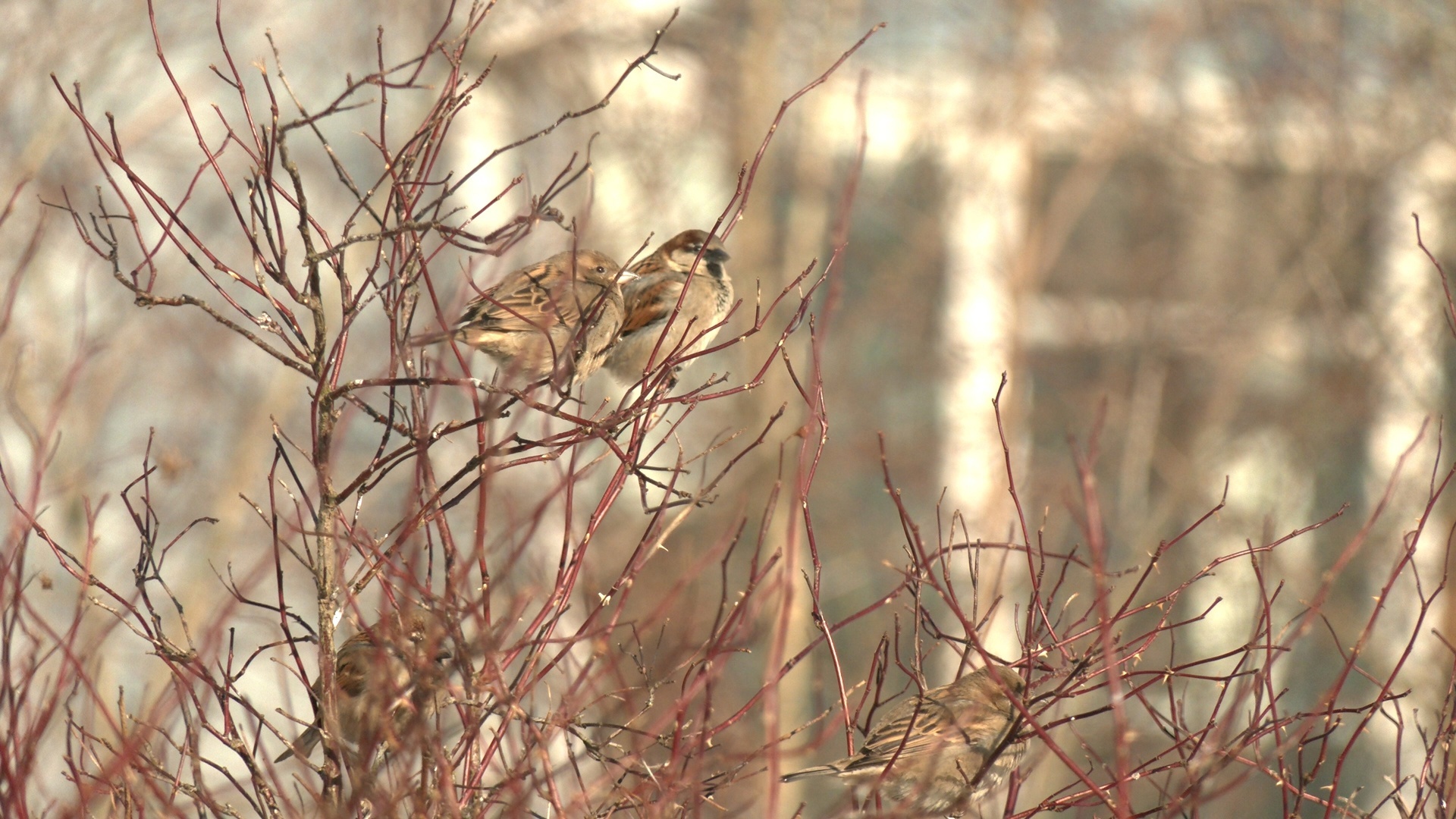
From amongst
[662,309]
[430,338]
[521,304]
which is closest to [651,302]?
[662,309]

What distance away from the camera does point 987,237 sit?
14.8 metres

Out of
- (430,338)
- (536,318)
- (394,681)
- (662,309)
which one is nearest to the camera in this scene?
(394,681)

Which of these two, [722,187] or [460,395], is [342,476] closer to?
[460,395]

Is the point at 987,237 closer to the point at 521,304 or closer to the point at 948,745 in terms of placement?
the point at 521,304

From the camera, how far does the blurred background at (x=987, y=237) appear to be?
1248 cm

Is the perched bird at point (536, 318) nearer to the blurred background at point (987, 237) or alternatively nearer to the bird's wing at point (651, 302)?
the bird's wing at point (651, 302)

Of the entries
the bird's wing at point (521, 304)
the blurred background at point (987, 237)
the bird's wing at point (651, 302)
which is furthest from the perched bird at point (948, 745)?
the blurred background at point (987, 237)

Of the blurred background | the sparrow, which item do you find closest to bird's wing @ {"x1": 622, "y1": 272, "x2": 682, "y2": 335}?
the sparrow

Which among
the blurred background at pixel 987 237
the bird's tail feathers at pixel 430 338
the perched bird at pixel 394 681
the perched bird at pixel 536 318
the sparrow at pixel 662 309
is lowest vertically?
the perched bird at pixel 394 681

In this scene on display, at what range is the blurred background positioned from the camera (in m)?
12.5

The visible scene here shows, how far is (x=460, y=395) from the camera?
12.6 m

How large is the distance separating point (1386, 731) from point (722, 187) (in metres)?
8.81

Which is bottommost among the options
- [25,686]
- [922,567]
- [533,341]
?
[25,686]

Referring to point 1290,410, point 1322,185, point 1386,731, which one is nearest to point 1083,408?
point 1290,410
